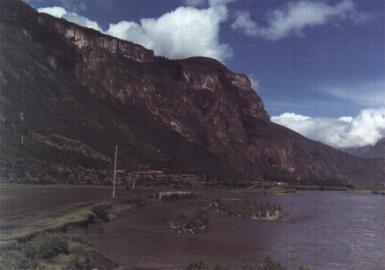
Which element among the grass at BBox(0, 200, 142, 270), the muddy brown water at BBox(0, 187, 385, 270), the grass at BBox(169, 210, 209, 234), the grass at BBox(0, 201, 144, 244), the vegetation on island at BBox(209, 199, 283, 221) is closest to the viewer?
the grass at BBox(0, 200, 142, 270)

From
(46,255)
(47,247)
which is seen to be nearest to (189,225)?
(47,247)

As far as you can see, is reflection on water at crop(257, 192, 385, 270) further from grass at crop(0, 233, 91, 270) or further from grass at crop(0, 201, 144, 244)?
grass at crop(0, 201, 144, 244)

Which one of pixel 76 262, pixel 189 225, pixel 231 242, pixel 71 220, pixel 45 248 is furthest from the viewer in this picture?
pixel 189 225

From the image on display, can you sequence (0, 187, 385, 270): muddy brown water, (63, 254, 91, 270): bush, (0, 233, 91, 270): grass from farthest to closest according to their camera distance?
(0, 187, 385, 270): muddy brown water < (63, 254, 91, 270): bush < (0, 233, 91, 270): grass

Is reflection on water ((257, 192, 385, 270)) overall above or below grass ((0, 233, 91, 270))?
below

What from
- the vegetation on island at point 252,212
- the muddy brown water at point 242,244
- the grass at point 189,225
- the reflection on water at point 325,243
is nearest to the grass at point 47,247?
the muddy brown water at point 242,244

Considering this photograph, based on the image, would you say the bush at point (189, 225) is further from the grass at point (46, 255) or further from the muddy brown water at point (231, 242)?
the grass at point (46, 255)

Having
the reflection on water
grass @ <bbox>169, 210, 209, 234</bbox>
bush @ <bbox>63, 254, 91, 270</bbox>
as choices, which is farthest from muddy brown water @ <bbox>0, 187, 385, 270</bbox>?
bush @ <bbox>63, 254, 91, 270</bbox>

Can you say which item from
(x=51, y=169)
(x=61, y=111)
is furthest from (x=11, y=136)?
(x=61, y=111)

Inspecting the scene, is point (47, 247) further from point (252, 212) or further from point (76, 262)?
point (252, 212)
